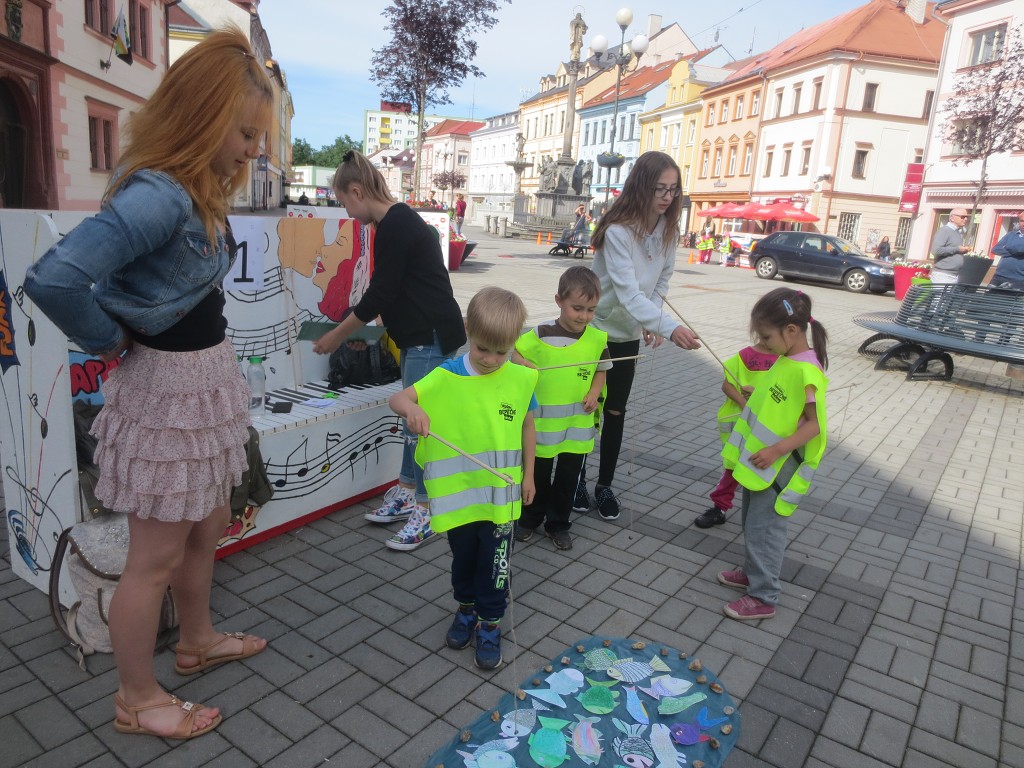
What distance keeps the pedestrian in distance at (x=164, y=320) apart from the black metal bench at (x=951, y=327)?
8.25 metres

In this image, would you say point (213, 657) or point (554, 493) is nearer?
point (213, 657)

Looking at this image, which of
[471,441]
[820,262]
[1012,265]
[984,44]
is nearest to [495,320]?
[471,441]

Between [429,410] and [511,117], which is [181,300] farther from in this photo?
[511,117]

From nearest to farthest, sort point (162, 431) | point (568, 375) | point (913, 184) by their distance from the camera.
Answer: point (162, 431) → point (568, 375) → point (913, 184)

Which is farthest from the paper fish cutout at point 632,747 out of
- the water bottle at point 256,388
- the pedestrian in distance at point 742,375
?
the water bottle at point 256,388

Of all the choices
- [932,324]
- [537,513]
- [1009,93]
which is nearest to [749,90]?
[1009,93]

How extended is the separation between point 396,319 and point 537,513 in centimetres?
133

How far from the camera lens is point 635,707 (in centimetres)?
258

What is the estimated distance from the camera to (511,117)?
81.1m

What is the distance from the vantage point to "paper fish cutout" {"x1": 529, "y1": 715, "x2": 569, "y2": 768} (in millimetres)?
2309

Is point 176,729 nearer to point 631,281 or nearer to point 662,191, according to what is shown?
point 631,281

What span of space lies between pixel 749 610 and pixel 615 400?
1326 millimetres

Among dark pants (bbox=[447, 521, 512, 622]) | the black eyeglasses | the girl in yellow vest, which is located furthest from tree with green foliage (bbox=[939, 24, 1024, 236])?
dark pants (bbox=[447, 521, 512, 622])

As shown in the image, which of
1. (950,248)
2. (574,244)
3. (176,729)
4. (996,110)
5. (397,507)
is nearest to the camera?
(176,729)
